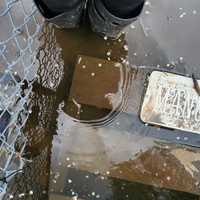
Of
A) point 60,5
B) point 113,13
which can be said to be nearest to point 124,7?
point 113,13

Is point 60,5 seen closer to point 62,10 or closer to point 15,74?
point 62,10

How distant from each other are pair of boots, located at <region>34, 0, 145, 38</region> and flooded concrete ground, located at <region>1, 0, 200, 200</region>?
12cm

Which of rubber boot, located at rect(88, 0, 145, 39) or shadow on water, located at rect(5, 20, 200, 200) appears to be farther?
shadow on water, located at rect(5, 20, 200, 200)

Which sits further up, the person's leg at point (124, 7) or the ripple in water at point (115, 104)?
the person's leg at point (124, 7)

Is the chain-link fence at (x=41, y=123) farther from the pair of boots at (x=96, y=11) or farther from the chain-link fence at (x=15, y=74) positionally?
the pair of boots at (x=96, y=11)

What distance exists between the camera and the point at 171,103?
160 centimetres

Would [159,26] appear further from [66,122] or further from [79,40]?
[66,122]

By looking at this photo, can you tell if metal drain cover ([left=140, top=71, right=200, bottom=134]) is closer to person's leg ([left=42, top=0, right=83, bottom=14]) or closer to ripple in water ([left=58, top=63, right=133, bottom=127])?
ripple in water ([left=58, top=63, right=133, bottom=127])

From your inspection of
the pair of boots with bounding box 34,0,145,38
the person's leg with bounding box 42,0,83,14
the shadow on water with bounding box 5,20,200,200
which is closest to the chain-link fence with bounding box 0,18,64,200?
the shadow on water with bounding box 5,20,200,200

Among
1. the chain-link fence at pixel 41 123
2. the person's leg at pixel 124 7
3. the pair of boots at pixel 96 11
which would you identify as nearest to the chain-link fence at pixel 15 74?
the chain-link fence at pixel 41 123

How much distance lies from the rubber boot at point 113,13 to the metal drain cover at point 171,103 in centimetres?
24

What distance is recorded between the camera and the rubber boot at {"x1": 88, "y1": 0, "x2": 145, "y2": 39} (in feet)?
4.27

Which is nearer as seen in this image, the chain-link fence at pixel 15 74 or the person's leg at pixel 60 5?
the person's leg at pixel 60 5

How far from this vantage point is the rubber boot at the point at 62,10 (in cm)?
132
